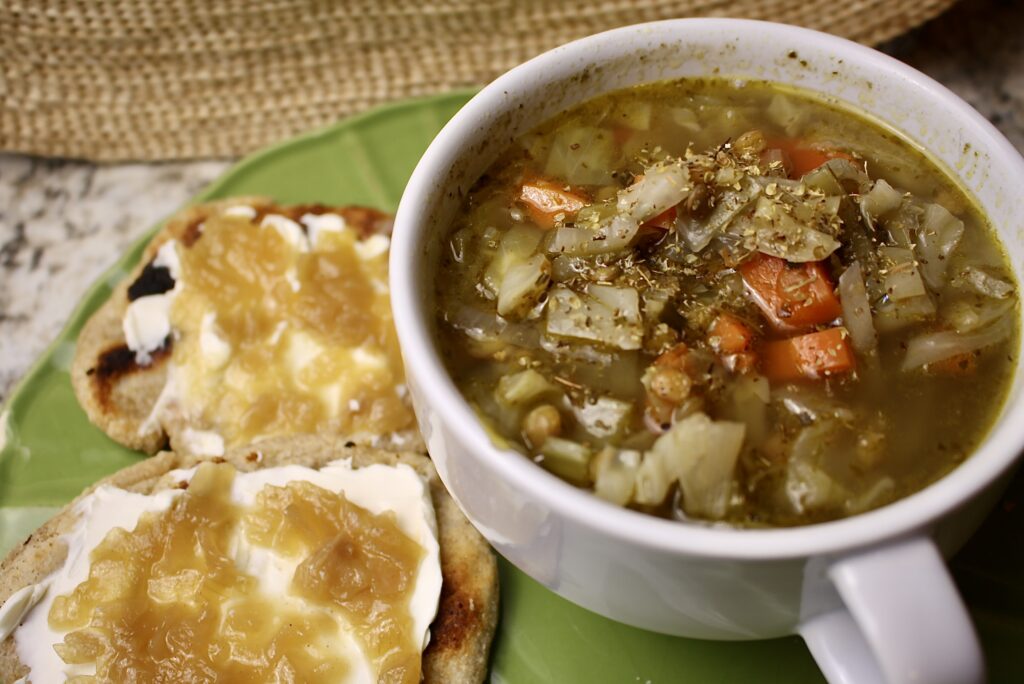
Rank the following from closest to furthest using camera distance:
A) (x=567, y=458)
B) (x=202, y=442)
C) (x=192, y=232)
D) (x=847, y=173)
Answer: (x=567, y=458)
(x=847, y=173)
(x=202, y=442)
(x=192, y=232)

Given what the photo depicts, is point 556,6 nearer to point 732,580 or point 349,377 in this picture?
point 349,377

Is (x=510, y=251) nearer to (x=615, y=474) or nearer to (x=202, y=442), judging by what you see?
(x=615, y=474)

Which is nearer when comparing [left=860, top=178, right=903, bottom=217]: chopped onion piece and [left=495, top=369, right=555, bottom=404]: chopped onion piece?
[left=495, top=369, right=555, bottom=404]: chopped onion piece

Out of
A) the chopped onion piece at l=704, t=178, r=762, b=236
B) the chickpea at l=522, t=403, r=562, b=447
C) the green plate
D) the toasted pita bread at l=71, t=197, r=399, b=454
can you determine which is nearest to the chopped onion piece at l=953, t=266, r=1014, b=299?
the chopped onion piece at l=704, t=178, r=762, b=236

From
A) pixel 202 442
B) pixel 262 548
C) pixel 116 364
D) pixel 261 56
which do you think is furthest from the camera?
pixel 261 56

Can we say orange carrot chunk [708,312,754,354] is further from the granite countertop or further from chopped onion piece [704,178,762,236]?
the granite countertop

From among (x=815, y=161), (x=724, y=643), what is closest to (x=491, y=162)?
(x=815, y=161)

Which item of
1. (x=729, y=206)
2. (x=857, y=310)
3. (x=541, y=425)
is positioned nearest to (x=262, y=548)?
(x=541, y=425)
